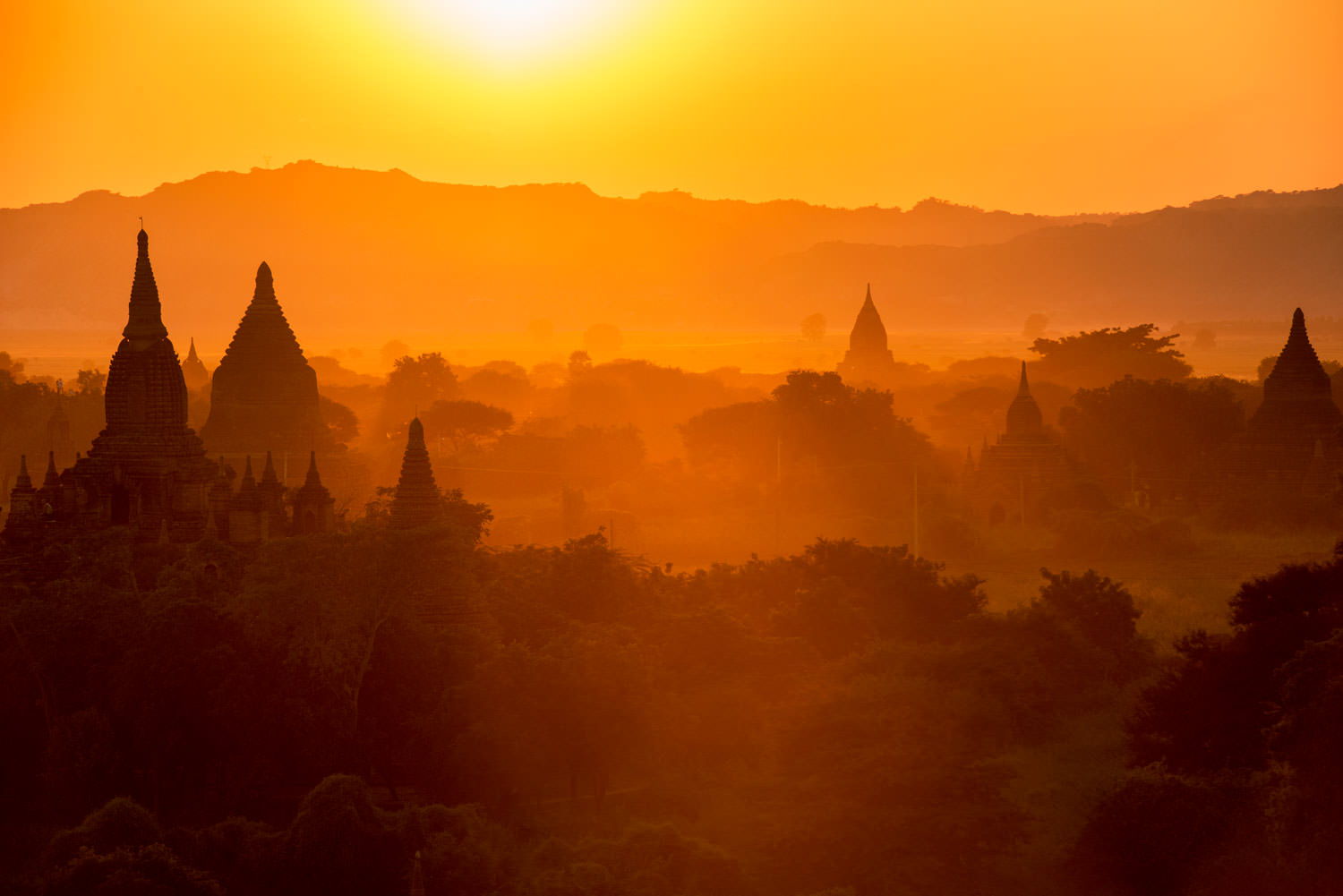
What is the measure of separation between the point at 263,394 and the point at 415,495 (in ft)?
59.0

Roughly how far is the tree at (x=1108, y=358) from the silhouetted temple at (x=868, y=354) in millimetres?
9156

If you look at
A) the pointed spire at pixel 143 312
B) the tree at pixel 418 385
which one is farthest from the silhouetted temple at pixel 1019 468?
the tree at pixel 418 385

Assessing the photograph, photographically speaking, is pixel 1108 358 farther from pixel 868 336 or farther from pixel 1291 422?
pixel 1291 422

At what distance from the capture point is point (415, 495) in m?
29.5

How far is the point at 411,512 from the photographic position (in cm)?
2942

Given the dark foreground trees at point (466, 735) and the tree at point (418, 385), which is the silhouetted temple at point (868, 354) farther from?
the dark foreground trees at point (466, 735)

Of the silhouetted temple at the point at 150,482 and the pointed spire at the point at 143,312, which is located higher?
the pointed spire at the point at 143,312

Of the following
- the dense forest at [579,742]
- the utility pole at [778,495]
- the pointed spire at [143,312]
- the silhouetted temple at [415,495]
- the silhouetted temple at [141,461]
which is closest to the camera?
the dense forest at [579,742]

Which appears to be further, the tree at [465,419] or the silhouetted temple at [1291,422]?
the tree at [465,419]

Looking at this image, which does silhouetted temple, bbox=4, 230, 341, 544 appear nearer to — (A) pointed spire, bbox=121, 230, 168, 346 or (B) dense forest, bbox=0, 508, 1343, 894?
(A) pointed spire, bbox=121, 230, 168, 346

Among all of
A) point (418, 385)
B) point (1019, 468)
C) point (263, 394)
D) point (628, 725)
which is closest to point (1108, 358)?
point (418, 385)

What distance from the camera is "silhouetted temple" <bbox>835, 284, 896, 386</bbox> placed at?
336ft

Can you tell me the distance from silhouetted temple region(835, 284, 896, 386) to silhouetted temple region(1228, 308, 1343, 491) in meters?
46.6

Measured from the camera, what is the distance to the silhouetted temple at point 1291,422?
176 feet
